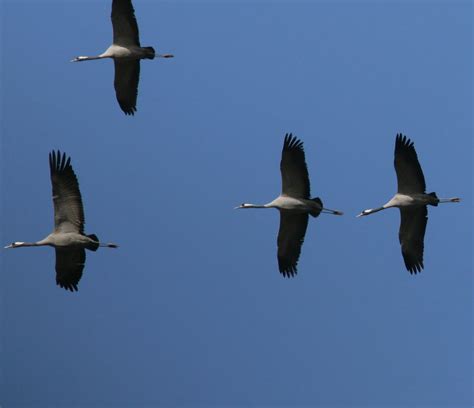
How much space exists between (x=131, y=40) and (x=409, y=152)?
26.9 ft

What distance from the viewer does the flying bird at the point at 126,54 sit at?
36.0 m

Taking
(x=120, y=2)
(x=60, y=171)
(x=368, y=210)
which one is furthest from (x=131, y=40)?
(x=368, y=210)

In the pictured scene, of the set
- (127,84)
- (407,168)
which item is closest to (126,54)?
(127,84)

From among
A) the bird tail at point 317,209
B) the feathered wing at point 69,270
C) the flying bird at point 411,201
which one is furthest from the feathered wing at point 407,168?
the feathered wing at point 69,270

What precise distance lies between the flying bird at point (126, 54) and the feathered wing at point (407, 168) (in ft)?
22.9

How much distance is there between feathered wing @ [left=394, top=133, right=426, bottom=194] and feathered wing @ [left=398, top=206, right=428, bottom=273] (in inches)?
26.8

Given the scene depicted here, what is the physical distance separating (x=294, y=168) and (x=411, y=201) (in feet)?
10.7

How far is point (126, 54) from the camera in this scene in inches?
1443

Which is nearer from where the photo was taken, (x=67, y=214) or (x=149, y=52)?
(x=67, y=214)

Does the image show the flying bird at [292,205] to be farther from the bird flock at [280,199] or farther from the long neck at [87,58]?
the long neck at [87,58]

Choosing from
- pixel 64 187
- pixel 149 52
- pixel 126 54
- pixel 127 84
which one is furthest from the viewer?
pixel 127 84

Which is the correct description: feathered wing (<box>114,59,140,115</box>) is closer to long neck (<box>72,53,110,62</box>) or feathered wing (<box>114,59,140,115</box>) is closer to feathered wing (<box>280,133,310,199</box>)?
long neck (<box>72,53,110,62</box>)

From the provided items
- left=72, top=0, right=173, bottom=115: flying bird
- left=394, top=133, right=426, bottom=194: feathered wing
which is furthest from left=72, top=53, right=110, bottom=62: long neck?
left=394, top=133, right=426, bottom=194: feathered wing

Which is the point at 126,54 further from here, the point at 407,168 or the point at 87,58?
the point at 407,168
